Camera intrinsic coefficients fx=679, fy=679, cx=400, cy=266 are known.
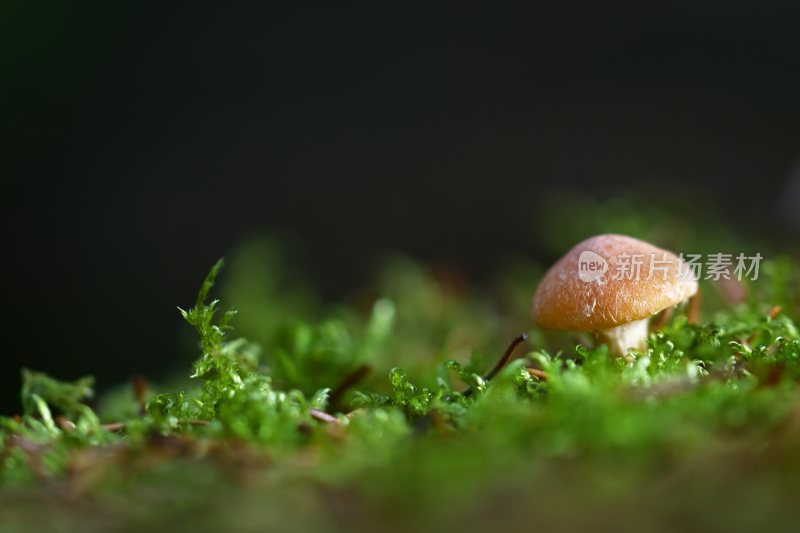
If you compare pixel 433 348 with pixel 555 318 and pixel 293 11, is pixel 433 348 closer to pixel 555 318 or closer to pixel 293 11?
pixel 555 318

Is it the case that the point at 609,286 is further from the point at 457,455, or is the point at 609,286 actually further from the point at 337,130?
the point at 337,130

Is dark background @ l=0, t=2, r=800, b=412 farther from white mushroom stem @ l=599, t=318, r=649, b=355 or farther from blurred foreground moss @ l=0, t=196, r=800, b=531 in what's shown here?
blurred foreground moss @ l=0, t=196, r=800, b=531

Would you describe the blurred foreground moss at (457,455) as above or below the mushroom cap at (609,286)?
below

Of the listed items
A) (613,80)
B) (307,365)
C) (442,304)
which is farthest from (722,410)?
(613,80)

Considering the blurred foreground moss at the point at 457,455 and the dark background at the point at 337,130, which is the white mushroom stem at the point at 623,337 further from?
the dark background at the point at 337,130

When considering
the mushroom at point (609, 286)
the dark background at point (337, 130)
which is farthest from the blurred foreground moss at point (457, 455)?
the dark background at point (337, 130)

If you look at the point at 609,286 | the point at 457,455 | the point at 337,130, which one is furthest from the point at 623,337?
the point at 337,130
